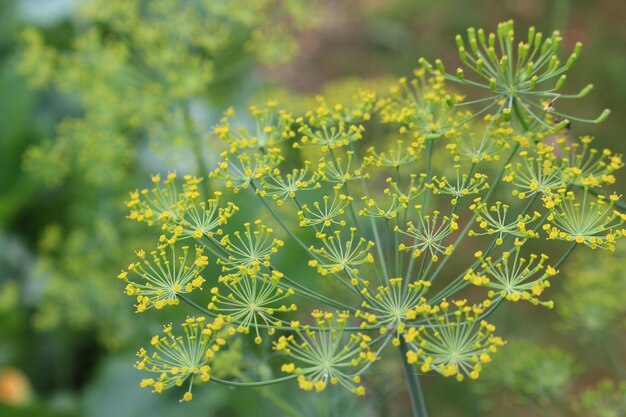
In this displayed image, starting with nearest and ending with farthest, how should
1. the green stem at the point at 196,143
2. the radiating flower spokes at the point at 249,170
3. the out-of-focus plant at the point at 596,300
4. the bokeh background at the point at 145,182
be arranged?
the radiating flower spokes at the point at 249,170 → the out-of-focus plant at the point at 596,300 → the bokeh background at the point at 145,182 → the green stem at the point at 196,143

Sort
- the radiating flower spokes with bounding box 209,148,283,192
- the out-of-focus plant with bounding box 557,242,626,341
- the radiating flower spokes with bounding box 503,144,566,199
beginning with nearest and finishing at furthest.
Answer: the radiating flower spokes with bounding box 503,144,566,199 < the radiating flower spokes with bounding box 209,148,283,192 < the out-of-focus plant with bounding box 557,242,626,341

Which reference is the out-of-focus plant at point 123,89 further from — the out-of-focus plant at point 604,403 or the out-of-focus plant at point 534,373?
the out-of-focus plant at point 604,403

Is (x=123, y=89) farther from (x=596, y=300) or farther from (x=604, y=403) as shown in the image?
(x=604, y=403)

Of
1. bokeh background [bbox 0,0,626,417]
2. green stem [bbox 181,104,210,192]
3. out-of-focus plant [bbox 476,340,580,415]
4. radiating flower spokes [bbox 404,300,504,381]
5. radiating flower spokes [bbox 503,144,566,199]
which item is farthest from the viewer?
green stem [bbox 181,104,210,192]

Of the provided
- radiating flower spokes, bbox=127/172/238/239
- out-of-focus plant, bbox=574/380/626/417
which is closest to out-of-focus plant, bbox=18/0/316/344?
radiating flower spokes, bbox=127/172/238/239

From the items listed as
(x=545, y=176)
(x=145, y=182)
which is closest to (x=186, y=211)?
(x=545, y=176)

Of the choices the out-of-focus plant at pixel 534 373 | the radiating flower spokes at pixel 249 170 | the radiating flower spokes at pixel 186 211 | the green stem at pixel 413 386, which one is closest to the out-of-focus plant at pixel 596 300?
the out-of-focus plant at pixel 534 373

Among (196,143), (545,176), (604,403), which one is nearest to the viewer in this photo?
(545,176)

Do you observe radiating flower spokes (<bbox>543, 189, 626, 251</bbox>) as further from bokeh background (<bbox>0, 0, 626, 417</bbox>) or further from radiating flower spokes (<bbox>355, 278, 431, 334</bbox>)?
bokeh background (<bbox>0, 0, 626, 417</bbox>)
